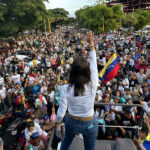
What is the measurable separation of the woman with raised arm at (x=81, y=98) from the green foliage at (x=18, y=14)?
2262cm

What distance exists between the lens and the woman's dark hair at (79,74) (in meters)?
1.71

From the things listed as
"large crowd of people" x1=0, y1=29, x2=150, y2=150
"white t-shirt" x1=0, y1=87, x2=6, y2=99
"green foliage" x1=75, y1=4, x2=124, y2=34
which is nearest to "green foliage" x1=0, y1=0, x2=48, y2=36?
"green foliage" x1=75, y1=4, x2=124, y2=34

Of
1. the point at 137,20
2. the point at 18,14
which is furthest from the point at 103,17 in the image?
the point at 18,14

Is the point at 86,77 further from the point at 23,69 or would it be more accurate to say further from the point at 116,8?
the point at 116,8

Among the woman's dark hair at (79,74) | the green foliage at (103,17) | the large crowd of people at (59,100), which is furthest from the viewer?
the green foliage at (103,17)

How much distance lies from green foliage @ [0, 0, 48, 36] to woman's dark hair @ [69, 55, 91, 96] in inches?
891

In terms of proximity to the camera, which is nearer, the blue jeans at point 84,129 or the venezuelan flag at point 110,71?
the blue jeans at point 84,129

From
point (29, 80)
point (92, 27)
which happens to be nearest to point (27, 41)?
point (92, 27)

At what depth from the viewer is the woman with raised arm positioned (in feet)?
5.68

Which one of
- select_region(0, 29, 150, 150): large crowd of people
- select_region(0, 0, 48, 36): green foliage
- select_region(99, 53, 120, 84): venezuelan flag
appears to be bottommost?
select_region(0, 29, 150, 150): large crowd of people

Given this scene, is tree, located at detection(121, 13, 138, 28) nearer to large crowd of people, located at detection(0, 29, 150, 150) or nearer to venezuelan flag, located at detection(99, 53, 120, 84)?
large crowd of people, located at detection(0, 29, 150, 150)

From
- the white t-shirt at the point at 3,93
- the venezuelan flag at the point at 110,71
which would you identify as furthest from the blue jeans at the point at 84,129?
the white t-shirt at the point at 3,93

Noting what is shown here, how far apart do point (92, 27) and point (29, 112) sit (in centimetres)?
3242

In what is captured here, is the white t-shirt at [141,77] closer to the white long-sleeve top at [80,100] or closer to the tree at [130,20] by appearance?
the white long-sleeve top at [80,100]
